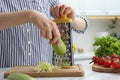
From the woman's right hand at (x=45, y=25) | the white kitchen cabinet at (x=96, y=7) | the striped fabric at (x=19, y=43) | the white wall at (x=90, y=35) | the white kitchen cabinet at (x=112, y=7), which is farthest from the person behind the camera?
the white wall at (x=90, y=35)

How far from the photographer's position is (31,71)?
4.24ft

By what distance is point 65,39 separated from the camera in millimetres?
1374

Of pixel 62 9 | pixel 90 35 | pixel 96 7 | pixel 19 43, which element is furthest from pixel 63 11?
pixel 90 35

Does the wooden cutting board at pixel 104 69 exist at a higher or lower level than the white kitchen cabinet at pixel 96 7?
lower

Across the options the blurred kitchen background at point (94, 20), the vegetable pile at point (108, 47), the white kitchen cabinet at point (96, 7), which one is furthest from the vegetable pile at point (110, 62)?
the white kitchen cabinet at point (96, 7)

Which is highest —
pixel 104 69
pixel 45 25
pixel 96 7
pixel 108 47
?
pixel 96 7

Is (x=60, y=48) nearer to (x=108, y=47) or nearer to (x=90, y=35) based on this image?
(x=108, y=47)

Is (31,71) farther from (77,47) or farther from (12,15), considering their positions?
(77,47)

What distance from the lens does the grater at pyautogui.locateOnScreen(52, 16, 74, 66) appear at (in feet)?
4.46

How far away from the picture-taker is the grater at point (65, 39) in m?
1.36

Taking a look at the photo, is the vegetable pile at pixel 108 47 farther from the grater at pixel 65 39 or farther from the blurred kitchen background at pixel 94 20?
the blurred kitchen background at pixel 94 20

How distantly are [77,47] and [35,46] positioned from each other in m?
2.32

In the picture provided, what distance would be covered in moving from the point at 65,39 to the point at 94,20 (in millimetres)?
2776

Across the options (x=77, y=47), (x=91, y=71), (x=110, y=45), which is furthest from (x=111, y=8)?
(x=91, y=71)
